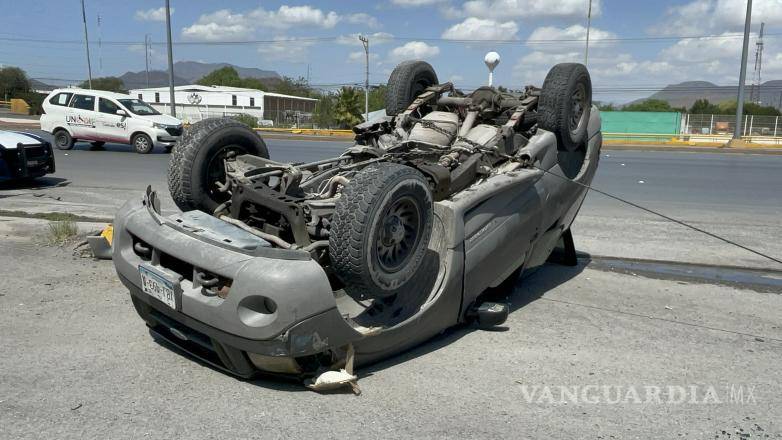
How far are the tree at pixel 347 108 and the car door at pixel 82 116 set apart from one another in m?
34.5

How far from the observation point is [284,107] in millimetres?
86188

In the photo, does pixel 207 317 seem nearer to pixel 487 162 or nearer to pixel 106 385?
pixel 106 385

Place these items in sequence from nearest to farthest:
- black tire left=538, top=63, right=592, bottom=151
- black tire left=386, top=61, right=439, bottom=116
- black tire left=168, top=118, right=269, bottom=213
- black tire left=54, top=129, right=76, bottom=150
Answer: black tire left=168, top=118, right=269, bottom=213, black tire left=538, top=63, right=592, bottom=151, black tire left=386, top=61, right=439, bottom=116, black tire left=54, top=129, right=76, bottom=150

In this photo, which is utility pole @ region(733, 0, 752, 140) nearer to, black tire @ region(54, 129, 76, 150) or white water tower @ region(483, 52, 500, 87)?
white water tower @ region(483, 52, 500, 87)

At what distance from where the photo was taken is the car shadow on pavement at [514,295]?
13.0ft

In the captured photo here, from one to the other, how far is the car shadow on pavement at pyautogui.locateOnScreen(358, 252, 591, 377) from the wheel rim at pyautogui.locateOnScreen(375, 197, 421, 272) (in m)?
0.67

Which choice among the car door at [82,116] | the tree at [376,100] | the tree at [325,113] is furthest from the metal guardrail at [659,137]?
the tree at [376,100]

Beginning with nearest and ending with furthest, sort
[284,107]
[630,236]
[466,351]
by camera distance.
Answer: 1. [466,351]
2. [630,236]
3. [284,107]

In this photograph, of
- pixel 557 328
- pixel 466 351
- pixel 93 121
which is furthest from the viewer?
pixel 93 121

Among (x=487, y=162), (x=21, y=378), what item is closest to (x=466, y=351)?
(x=487, y=162)

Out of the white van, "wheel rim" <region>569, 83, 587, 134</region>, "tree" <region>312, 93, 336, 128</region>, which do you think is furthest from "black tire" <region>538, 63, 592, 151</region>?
"tree" <region>312, 93, 336, 128</region>

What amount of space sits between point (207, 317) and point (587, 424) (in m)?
1.99

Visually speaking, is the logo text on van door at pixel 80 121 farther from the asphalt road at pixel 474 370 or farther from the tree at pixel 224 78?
the tree at pixel 224 78

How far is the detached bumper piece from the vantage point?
1016 centimetres
